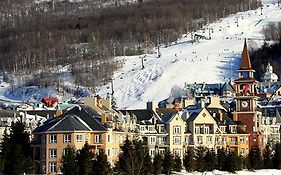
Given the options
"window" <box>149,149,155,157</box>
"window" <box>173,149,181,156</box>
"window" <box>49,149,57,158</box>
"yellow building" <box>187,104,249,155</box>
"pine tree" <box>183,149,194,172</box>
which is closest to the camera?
"window" <box>49,149,57,158</box>

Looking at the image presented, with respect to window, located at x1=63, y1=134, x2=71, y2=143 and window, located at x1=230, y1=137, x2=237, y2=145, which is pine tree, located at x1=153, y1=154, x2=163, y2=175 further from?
window, located at x1=230, y1=137, x2=237, y2=145

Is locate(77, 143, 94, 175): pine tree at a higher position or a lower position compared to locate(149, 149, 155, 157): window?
lower

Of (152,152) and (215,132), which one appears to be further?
(215,132)

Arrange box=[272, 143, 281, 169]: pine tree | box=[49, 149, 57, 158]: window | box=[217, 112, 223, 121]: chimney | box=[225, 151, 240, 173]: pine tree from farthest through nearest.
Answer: box=[217, 112, 223, 121]: chimney, box=[272, 143, 281, 169]: pine tree, box=[225, 151, 240, 173]: pine tree, box=[49, 149, 57, 158]: window

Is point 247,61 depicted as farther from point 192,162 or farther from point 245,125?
point 192,162

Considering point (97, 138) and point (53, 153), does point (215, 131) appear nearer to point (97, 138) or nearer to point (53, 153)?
point (97, 138)

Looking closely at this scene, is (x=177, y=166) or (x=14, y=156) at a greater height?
(x=14, y=156)

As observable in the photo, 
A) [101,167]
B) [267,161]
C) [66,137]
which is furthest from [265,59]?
[101,167]

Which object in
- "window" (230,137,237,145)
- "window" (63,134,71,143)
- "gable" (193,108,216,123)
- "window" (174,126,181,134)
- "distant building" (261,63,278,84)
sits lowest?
"window" (63,134,71,143)

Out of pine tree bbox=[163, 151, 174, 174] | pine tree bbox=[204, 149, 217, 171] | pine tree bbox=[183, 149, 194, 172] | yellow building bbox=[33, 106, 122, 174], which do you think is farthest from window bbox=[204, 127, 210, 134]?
pine tree bbox=[163, 151, 174, 174]
